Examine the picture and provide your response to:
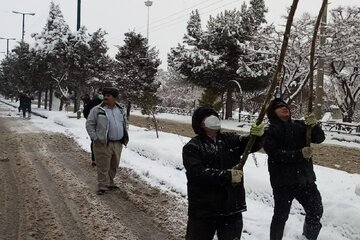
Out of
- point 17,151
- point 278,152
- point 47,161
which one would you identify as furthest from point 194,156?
point 17,151

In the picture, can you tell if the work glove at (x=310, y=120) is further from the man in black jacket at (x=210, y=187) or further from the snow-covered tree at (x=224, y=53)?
the snow-covered tree at (x=224, y=53)

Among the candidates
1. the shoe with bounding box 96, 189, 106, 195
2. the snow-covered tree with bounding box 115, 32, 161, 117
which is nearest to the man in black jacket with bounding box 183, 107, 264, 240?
the shoe with bounding box 96, 189, 106, 195

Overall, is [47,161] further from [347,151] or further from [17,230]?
[347,151]

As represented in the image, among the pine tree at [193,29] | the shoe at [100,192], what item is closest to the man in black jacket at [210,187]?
the shoe at [100,192]

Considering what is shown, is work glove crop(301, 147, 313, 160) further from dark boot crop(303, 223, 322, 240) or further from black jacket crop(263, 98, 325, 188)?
dark boot crop(303, 223, 322, 240)

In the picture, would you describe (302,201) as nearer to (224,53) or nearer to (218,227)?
(218,227)

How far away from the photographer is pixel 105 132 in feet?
24.1

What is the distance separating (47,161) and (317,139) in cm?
779

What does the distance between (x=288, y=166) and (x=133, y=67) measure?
74.1 feet

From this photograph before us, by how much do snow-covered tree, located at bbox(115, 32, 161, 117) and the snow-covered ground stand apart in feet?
45.2

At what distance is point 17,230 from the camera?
17.8 ft

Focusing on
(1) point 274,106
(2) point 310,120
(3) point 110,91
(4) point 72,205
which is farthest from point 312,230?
(3) point 110,91

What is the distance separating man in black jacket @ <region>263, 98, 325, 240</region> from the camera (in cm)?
430

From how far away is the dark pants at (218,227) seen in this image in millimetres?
3320
